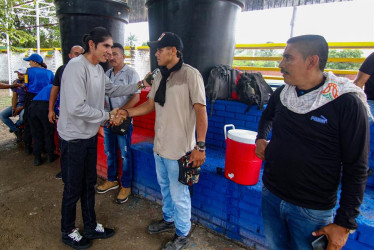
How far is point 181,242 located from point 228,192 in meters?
0.68

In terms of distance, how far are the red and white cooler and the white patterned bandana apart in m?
0.73

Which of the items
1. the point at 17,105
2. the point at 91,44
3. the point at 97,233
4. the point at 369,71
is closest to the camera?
the point at 91,44

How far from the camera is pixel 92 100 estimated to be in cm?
210

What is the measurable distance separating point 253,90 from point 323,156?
1605 millimetres

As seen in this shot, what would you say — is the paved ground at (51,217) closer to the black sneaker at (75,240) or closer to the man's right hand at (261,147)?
the black sneaker at (75,240)

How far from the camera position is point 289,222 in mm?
1365

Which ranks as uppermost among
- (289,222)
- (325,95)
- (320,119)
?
(325,95)

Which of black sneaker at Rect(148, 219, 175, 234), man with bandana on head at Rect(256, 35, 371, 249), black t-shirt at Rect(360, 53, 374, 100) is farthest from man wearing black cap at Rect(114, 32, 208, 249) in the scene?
black t-shirt at Rect(360, 53, 374, 100)

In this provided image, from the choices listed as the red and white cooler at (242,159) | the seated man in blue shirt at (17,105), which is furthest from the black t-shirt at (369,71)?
the seated man in blue shirt at (17,105)

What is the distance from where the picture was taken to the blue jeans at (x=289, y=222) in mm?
1274

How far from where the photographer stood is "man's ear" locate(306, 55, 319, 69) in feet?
4.08

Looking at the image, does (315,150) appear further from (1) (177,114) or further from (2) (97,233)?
(2) (97,233)

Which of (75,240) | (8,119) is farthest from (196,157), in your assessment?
(8,119)

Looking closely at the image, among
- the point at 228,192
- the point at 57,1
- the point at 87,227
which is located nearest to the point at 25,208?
the point at 87,227
